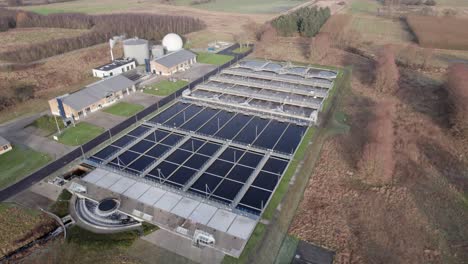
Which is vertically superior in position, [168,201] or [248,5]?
[248,5]

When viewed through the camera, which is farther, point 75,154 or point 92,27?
point 92,27

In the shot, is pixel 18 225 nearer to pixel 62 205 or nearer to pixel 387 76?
pixel 62 205

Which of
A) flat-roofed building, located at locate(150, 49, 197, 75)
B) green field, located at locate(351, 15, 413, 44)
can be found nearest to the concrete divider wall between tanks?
flat-roofed building, located at locate(150, 49, 197, 75)

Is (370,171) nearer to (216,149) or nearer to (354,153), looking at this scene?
(354,153)

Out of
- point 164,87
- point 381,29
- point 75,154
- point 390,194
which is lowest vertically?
point 75,154

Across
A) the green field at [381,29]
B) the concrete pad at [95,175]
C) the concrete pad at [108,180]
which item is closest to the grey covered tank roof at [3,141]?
the concrete pad at [95,175]

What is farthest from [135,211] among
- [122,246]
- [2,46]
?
[2,46]

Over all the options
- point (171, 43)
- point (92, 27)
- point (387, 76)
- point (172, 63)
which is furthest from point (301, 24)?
point (92, 27)
